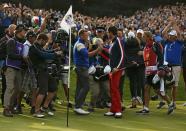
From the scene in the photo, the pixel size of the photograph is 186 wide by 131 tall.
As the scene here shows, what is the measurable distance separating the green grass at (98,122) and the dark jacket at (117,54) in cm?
131

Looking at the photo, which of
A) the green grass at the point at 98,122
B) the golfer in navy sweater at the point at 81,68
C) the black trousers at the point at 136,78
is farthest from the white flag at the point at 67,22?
the black trousers at the point at 136,78

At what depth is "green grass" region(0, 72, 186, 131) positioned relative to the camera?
12195 millimetres

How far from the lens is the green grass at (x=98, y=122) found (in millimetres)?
12195

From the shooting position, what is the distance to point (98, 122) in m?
13.1

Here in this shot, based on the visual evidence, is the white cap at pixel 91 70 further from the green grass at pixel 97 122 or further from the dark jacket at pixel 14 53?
the dark jacket at pixel 14 53

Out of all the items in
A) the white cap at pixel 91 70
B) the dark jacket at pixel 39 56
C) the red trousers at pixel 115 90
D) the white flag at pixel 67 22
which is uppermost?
the white flag at pixel 67 22

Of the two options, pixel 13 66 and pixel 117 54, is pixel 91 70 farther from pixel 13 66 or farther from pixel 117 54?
pixel 13 66

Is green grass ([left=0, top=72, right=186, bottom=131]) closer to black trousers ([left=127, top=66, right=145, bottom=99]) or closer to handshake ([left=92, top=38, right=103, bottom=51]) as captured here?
black trousers ([left=127, top=66, right=145, bottom=99])

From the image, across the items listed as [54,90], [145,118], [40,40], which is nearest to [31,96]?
[54,90]

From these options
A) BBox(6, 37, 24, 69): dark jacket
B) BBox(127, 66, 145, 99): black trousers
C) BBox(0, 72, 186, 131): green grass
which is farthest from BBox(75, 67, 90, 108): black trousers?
BBox(127, 66, 145, 99): black trousers

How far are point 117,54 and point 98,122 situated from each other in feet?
5.86

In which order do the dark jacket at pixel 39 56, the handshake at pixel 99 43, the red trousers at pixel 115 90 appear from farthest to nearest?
the handshake at pixel 99 43
the red trousers at pixel 115 90
the dark jacket at pixel 39 56

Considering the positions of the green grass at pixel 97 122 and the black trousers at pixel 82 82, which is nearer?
the green grass at pixel 97 122

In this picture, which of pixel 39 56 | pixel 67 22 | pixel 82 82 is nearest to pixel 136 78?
pixel 82 82
